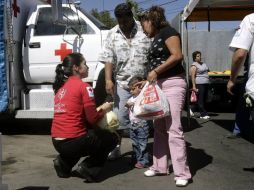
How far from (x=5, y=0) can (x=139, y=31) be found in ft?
9.28

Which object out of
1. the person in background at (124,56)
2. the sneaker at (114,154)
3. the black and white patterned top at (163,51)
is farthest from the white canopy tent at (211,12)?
the black and white patterned top at (163,51)

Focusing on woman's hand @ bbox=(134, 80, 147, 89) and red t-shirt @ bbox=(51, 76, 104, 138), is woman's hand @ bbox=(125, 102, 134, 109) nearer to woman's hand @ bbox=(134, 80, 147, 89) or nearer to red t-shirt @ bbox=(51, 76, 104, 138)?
woman's hand @ bbox=(134, 80, 147, 89)

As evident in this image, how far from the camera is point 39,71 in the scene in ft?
26.5

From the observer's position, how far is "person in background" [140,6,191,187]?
15.5ft

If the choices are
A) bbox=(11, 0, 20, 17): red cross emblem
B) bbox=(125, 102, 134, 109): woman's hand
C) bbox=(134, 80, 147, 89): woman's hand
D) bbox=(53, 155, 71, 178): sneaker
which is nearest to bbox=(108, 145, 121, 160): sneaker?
bbox=(125, 102, 134, 109): woman's hand

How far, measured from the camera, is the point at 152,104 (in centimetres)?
464

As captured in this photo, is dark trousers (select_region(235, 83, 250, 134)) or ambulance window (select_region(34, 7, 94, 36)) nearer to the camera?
dark trousers (select_region(235, 83, 250, 134))

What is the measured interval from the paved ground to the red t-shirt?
577 millimetres

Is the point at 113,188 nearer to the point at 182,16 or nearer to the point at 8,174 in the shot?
the point at 8,174

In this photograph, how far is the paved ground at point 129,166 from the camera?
4.88m

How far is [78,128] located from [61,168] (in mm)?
542

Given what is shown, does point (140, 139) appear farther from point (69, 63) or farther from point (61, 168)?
point (69, 63)

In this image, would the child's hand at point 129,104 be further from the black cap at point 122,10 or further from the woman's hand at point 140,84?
the black cap at point 122,10

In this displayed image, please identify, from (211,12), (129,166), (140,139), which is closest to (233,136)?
(129,166)
